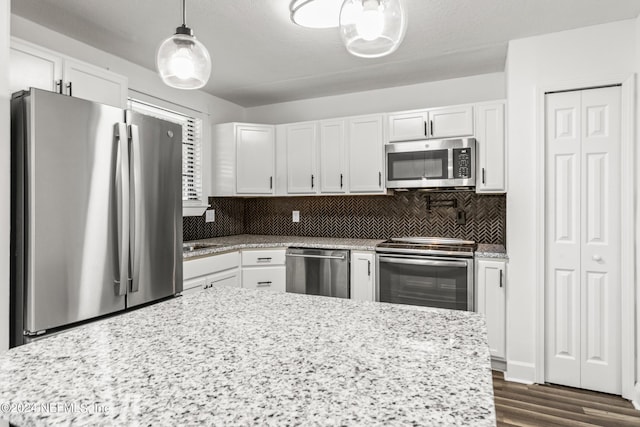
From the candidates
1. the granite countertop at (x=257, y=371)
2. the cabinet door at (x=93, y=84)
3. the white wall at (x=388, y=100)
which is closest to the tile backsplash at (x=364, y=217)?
the white wall at (x=388, y=100)

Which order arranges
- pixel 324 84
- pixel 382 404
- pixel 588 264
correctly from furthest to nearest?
1. pixel 324 84
2. pixel 588 264
3. pixel 382 404

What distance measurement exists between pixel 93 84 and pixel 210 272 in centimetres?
160

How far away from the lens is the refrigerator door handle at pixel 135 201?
2150 millimetres

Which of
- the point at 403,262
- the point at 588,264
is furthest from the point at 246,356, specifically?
the point at 588,264

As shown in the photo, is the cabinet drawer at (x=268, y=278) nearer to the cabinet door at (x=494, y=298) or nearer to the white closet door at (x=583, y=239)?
the cabinet door at (x=494, y=298)

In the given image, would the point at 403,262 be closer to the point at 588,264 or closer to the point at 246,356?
the point at 588,264

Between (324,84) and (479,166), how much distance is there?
164cm

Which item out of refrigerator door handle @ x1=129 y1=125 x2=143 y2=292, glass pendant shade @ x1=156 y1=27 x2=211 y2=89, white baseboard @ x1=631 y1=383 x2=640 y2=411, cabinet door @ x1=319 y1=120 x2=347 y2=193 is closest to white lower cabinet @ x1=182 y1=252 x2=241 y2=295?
refrigerator door handle @ x1=129 y1=125 x2=143 y2=292

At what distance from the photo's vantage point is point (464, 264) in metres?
2.86

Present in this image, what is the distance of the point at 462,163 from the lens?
302 cm

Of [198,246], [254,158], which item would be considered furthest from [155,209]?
[254,158]

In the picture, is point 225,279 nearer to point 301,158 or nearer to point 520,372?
point 301,158

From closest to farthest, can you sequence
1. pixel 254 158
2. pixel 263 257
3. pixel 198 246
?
1. pixel 198 246
2. pixel 263 257
3. pixel 254 158

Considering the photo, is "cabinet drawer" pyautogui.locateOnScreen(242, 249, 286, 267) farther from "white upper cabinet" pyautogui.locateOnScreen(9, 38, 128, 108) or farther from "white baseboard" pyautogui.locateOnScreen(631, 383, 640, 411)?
"white baseboard" pyautogui.locateOnScreen(631, 383, 640, 411)
